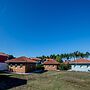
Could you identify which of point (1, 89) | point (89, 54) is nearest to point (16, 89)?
point (1, 89)

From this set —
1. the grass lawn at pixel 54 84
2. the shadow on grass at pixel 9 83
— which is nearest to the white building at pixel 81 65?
the grass lawn at pixel 54 84

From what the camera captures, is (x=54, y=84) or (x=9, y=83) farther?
(x=9, y=83)

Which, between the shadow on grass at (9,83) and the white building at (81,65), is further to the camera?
the white building at (81,65)

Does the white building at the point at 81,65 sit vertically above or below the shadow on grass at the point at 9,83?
above

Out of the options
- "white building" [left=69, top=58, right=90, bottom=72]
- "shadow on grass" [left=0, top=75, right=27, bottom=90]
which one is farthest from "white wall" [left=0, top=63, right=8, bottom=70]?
"white building" [left=69, top=58, right=90, bottom=72]

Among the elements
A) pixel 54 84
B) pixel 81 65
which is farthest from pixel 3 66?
pixel 54 84

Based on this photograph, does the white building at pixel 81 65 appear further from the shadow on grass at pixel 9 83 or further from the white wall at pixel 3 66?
the shadow on grass at pixel 9 83

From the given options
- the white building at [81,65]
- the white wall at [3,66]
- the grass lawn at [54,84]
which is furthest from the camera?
the white building at [81,65]

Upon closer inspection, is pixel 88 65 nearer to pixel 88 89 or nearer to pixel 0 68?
pixel 0 68

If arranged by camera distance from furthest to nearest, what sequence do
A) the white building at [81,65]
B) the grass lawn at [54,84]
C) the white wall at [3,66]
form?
the white building at [81,65] < the white wall at [3,66] < the grass lawn at [54,84]

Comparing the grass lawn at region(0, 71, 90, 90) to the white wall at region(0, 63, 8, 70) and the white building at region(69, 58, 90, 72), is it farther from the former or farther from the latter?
the white building at region(69, 58, 90, 72)

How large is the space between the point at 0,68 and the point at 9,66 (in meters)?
2.81

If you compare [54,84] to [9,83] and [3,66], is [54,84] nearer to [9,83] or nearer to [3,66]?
[9,83]

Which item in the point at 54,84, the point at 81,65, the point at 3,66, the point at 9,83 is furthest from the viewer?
the point at 81,65
